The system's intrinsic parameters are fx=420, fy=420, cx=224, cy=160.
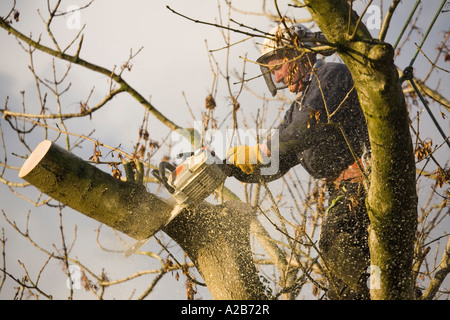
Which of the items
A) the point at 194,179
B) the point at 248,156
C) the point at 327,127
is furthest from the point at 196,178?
the point at 327,127

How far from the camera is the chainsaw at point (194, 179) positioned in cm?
263

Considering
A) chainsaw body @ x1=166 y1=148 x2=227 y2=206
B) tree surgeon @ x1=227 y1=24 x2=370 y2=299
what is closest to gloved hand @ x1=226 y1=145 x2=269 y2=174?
tree surgeon @ x1=227 y1=24 x2=370 y2=299

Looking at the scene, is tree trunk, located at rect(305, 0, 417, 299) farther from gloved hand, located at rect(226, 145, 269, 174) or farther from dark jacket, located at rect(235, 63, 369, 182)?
gloved hand, located at rect(226, 145, 269, 174)

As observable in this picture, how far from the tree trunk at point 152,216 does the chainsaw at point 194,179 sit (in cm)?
8

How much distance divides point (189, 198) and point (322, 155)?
1025 mm

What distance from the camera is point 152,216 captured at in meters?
2.48

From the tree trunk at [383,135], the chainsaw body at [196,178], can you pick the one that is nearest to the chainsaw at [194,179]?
the chainsaw body at [196,178]

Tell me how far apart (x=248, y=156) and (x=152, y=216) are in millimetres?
736

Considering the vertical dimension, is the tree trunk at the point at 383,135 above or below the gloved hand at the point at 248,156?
below

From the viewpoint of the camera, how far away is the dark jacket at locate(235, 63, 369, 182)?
2.78 meters

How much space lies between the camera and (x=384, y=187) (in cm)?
172

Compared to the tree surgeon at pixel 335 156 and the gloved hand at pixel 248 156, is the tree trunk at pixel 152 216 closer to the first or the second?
the gloved hand at pixel 248 156
